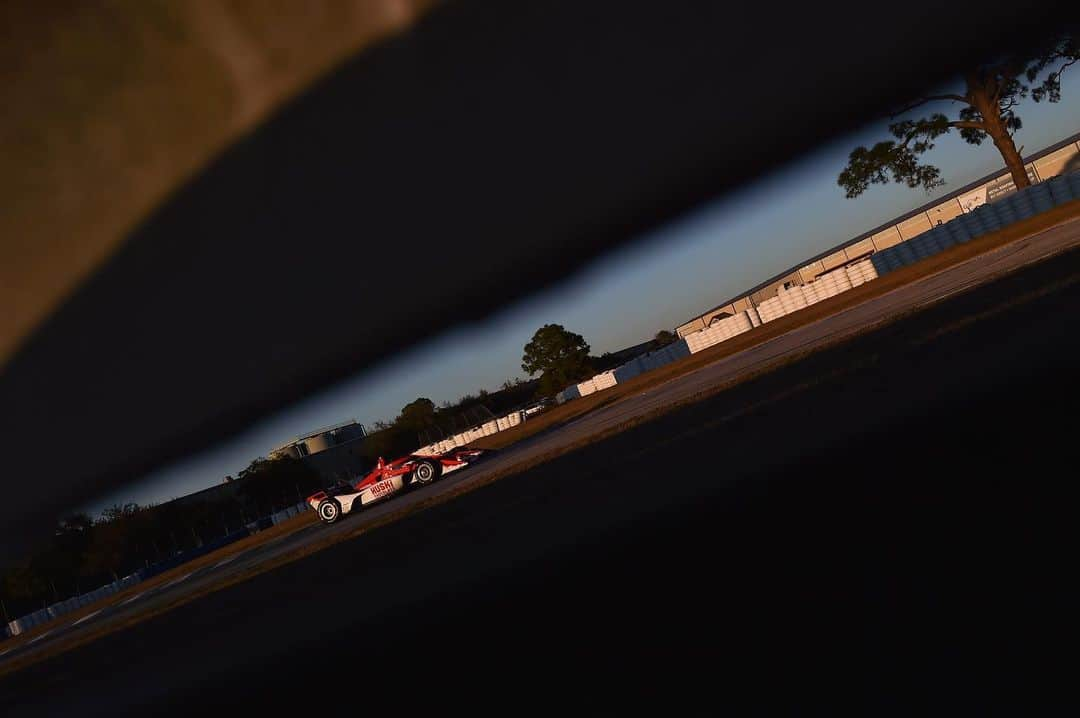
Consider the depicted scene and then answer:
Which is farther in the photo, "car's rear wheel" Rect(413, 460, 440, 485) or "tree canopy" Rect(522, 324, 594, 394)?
"tree canopy" Rect(522, 324, 594, 394)

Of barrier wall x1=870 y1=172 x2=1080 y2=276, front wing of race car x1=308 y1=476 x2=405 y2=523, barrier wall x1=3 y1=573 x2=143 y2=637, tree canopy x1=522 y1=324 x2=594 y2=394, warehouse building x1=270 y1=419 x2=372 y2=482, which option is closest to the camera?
front wing of race car x1=308 y1=476 x2=405 y2=523

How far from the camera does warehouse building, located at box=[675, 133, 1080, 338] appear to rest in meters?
27.0

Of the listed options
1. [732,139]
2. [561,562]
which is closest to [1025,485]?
[561,562]

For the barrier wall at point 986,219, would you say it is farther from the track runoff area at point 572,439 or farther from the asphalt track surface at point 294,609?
the asphalt track surface at point 294,609

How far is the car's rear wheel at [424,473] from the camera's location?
13823 mm

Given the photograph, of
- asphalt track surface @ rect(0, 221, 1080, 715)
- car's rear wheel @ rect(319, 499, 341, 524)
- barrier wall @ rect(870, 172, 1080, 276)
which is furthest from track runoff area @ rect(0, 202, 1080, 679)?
barrier wall @ rect(870, 172, 1080, 276)

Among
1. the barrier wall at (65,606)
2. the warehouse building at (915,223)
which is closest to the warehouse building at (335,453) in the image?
the barrier wall at (65,606)

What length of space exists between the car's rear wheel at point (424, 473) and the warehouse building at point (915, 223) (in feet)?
65.1

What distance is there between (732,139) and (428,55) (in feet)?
7.25

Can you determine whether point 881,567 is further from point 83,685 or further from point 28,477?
point 28,477

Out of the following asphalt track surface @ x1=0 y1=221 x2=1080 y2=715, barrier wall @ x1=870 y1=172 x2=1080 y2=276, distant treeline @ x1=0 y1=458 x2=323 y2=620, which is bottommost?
barrier wall @ x1=870 y1=172 x2=1080 y2=276

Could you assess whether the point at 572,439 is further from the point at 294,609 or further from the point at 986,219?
the point at 986,219

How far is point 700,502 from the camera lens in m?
2.82

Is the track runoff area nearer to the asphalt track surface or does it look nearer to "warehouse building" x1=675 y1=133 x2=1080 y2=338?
the asphalt track surface
